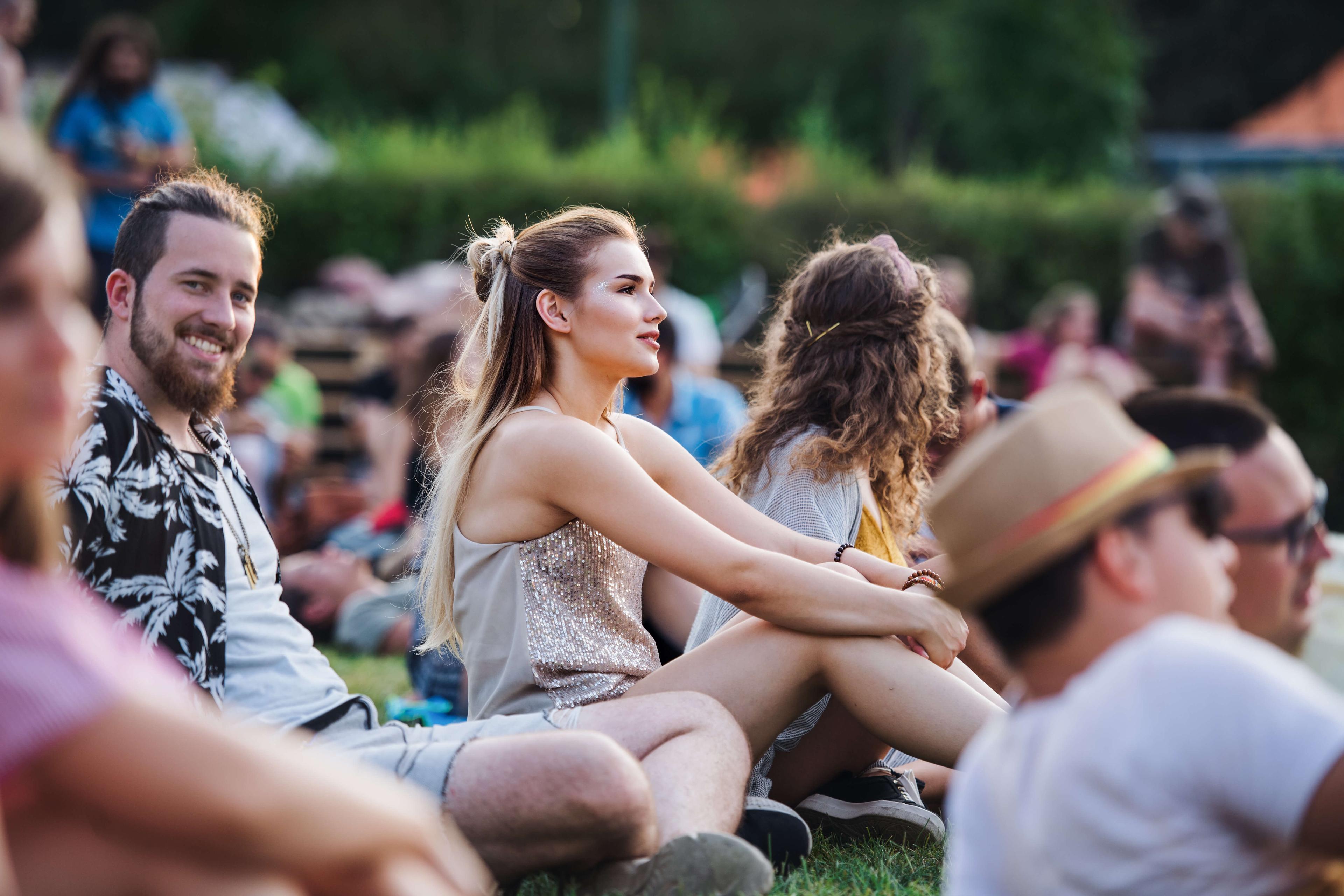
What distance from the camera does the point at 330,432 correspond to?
1096 centimetres

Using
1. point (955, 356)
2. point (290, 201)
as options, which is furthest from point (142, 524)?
point (290, 201)

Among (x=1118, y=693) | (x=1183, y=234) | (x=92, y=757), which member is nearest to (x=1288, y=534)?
(x=1118, y=693)

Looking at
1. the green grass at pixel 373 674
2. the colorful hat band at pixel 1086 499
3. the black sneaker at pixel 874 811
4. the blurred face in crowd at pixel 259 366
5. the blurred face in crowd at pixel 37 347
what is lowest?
the green grass at pixel 373 674

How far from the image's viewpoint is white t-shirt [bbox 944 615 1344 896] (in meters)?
1.39

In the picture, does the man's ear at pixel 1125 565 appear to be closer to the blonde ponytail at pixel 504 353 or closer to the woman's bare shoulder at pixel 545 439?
the woman's bare shoulder at pixel 545 439

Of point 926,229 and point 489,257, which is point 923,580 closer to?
point 489,257

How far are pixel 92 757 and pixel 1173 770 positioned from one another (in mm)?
1135

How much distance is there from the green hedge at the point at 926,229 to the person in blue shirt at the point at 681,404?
5.33 metres

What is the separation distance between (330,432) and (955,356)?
778 centimetres

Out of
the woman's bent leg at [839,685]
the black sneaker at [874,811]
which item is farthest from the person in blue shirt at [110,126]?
the black sneaker at [874,811]

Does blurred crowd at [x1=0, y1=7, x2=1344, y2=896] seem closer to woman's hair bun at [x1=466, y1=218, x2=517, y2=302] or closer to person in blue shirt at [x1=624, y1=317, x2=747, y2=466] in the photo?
woman's hair bun at [x1=466, y1=218, x2=517, y2=302]

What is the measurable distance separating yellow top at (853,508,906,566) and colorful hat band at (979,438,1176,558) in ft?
6.67

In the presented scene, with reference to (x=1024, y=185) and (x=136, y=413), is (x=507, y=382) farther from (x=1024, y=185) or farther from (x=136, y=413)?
(x=1024, y=185)

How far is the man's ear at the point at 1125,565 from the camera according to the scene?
1.57 metres
